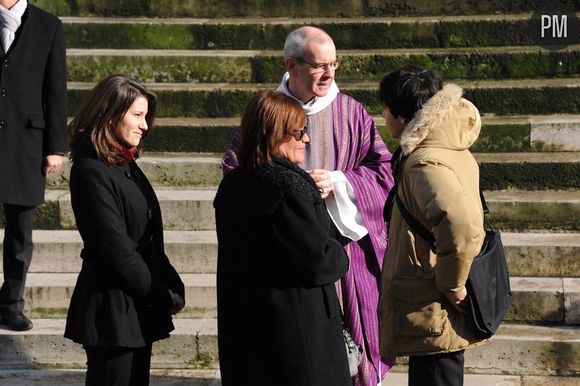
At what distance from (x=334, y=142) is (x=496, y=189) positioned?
2.36m

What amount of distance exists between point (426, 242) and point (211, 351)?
83.9 inches

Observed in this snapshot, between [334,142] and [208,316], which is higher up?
[334,142]

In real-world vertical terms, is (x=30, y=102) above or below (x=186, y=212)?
above

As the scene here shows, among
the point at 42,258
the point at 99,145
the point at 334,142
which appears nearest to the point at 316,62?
the point at 334,142

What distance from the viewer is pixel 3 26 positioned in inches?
→ 233

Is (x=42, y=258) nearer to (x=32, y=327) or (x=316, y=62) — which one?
(x=32, y=327)

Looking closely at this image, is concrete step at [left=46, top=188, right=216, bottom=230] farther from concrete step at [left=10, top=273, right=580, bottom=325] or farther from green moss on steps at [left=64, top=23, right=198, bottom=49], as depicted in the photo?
green moss on steps at [left=64, top=23, right=198, bottom=49]

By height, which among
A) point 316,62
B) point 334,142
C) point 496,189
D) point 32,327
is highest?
point 316,62

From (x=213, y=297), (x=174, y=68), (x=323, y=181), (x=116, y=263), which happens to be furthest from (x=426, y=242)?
(x=174, y=68)

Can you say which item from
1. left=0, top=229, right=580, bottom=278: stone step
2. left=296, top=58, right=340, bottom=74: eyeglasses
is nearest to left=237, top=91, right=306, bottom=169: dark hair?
left=296, top=58, right=340, bottom=74: eyeglasses

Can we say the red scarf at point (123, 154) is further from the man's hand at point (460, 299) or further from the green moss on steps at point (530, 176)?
the green moss on steps at point (530, 176)

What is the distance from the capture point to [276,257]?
Result: 377 cm

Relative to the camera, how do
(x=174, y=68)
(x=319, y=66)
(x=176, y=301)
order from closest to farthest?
1. (x=176, y=301)
2. (x=319, y=66)
3. (x=174, y=68)

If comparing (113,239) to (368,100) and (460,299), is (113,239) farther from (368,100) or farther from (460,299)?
(368,100)
